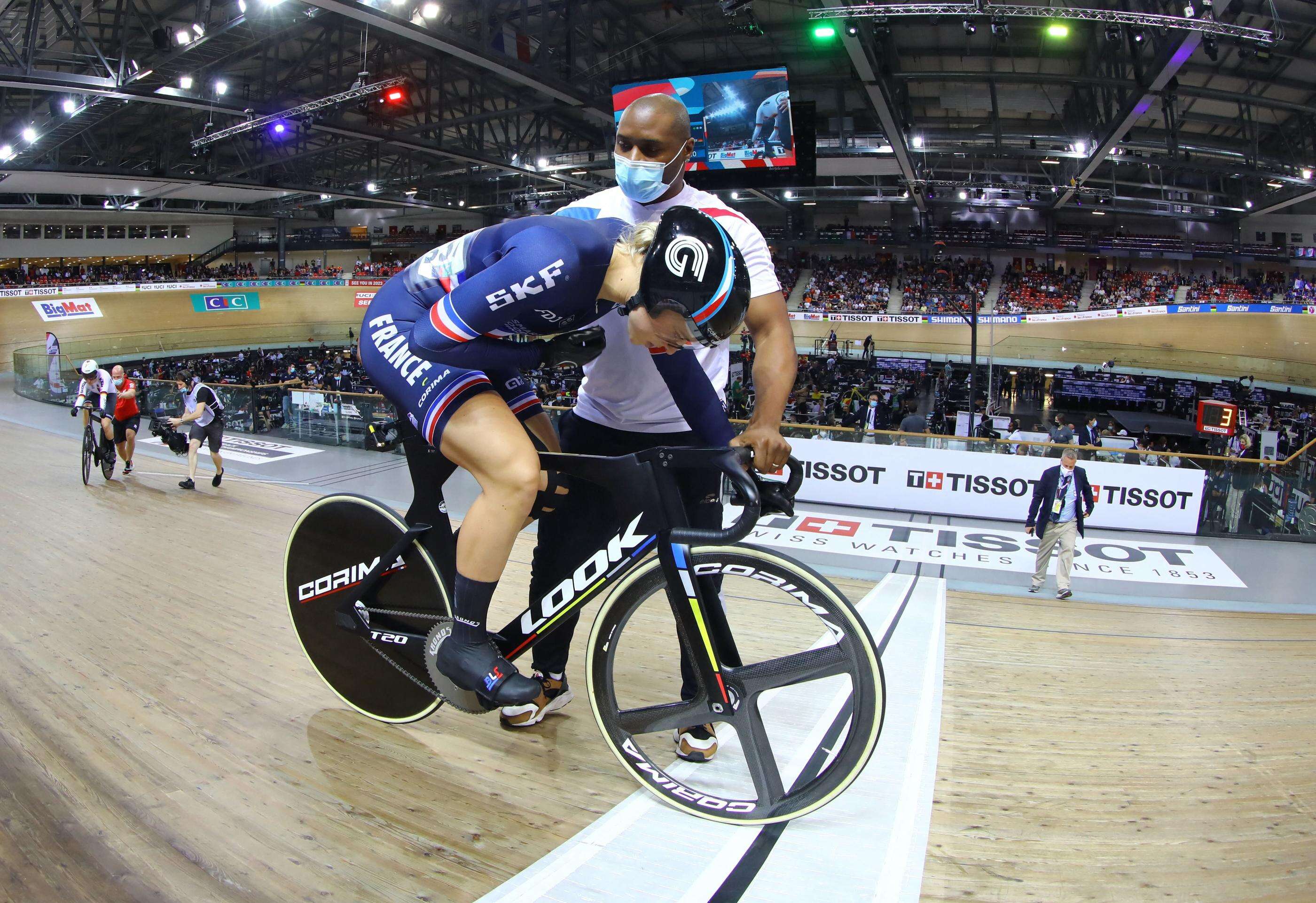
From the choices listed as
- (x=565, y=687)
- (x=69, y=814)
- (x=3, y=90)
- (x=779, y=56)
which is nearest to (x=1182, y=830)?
(x=565, y=687)

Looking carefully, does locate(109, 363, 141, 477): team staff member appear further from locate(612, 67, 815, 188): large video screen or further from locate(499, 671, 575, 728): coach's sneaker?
locate(612, 67, 815, 188): large video screen

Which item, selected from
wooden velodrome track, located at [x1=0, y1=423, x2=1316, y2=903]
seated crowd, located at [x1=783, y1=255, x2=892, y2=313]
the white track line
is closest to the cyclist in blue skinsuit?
wooden velodrome track, located at [x1=0, y1=423, x2=1316, y2=903]

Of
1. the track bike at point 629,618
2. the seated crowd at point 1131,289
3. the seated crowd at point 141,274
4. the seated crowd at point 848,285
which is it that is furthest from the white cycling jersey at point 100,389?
the seated crowd at point 141,274

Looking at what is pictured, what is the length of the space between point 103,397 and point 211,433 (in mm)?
1064

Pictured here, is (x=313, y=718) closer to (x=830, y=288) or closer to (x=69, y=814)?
(x=69, y=814)

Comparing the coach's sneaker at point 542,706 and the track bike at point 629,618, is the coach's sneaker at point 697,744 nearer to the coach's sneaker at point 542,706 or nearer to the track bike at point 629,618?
the track bike at point 629,618

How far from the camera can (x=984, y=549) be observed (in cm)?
744

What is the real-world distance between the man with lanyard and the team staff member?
7.14 m

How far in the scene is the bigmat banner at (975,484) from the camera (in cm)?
850

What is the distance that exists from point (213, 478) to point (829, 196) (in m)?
25.3

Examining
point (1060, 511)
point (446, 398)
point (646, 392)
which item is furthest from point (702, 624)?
point (1060, 511)

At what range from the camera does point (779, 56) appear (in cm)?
1723

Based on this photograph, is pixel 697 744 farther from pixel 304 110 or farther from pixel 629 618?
pixel 304 110

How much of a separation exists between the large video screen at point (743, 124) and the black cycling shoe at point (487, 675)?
11591mm
